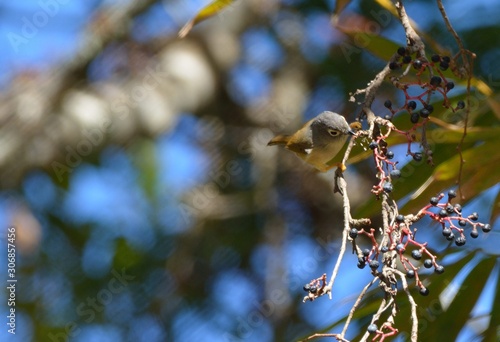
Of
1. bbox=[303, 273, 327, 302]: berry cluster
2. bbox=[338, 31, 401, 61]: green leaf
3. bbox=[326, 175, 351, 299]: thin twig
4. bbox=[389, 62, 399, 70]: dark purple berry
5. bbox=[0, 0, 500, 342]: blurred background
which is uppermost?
bbox=[389, 62, 399, 70]: dark purple berry

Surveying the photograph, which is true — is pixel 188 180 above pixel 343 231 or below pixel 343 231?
below

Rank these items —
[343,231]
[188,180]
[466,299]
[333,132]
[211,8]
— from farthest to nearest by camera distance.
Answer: [188,180] → [333,132] → [466,299] → [211,8] → [343,231]

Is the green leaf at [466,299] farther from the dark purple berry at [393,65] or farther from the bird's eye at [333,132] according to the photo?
the dark purple berry at [393,65]

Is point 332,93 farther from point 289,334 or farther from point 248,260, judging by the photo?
point 289,334

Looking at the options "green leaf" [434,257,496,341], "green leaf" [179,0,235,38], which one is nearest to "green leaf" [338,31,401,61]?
"green leaf" [179,0,235,38]

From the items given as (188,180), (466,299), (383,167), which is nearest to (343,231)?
(383,167)

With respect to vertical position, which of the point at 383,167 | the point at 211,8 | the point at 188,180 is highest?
the point at 211,8

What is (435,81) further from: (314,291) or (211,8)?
(211,8)

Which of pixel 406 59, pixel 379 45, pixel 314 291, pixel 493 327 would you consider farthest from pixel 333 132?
pixel 314 291

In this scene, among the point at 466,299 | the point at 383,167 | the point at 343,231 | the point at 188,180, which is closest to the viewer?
the point at 343,231

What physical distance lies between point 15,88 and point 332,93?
5.37 ft

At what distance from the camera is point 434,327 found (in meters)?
2.05

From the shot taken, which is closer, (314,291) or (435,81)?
(314,291)

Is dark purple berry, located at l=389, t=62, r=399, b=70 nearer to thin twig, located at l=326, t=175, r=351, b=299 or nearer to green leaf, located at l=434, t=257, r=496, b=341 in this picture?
thin twig, located at l=326, t=175, r=351, b=299
